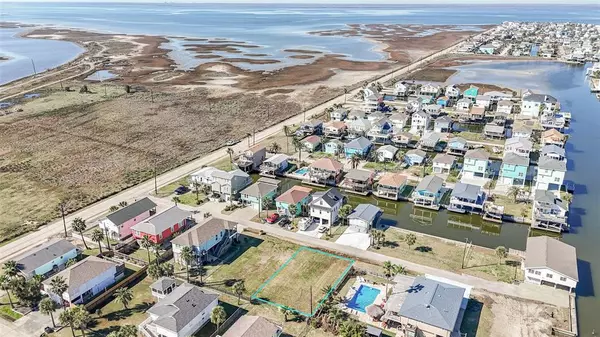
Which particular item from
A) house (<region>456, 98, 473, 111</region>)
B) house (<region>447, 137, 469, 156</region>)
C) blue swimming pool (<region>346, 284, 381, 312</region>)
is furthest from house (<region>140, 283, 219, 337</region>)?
house (<region>456, 98, 473, 111</region>)

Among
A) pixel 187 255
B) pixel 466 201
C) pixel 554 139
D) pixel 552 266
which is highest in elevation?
pixel 554 139

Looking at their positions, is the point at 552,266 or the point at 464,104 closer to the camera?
the point at 552,266

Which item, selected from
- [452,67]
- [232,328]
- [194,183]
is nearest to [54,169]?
[194,183]

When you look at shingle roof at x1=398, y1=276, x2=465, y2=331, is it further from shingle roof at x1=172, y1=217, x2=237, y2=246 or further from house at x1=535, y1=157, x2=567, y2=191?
house at x1=535, y1=157, x2=567, y2=191

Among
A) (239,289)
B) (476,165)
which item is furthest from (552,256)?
(239,289)

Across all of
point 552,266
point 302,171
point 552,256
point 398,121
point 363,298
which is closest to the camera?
point 363,298

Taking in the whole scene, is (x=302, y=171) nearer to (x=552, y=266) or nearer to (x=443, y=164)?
(x=443, y=164)

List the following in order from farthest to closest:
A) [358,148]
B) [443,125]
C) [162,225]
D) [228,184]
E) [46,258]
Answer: [443,125] → [358,148] → [228,184] → [162,225] → [46,258]
